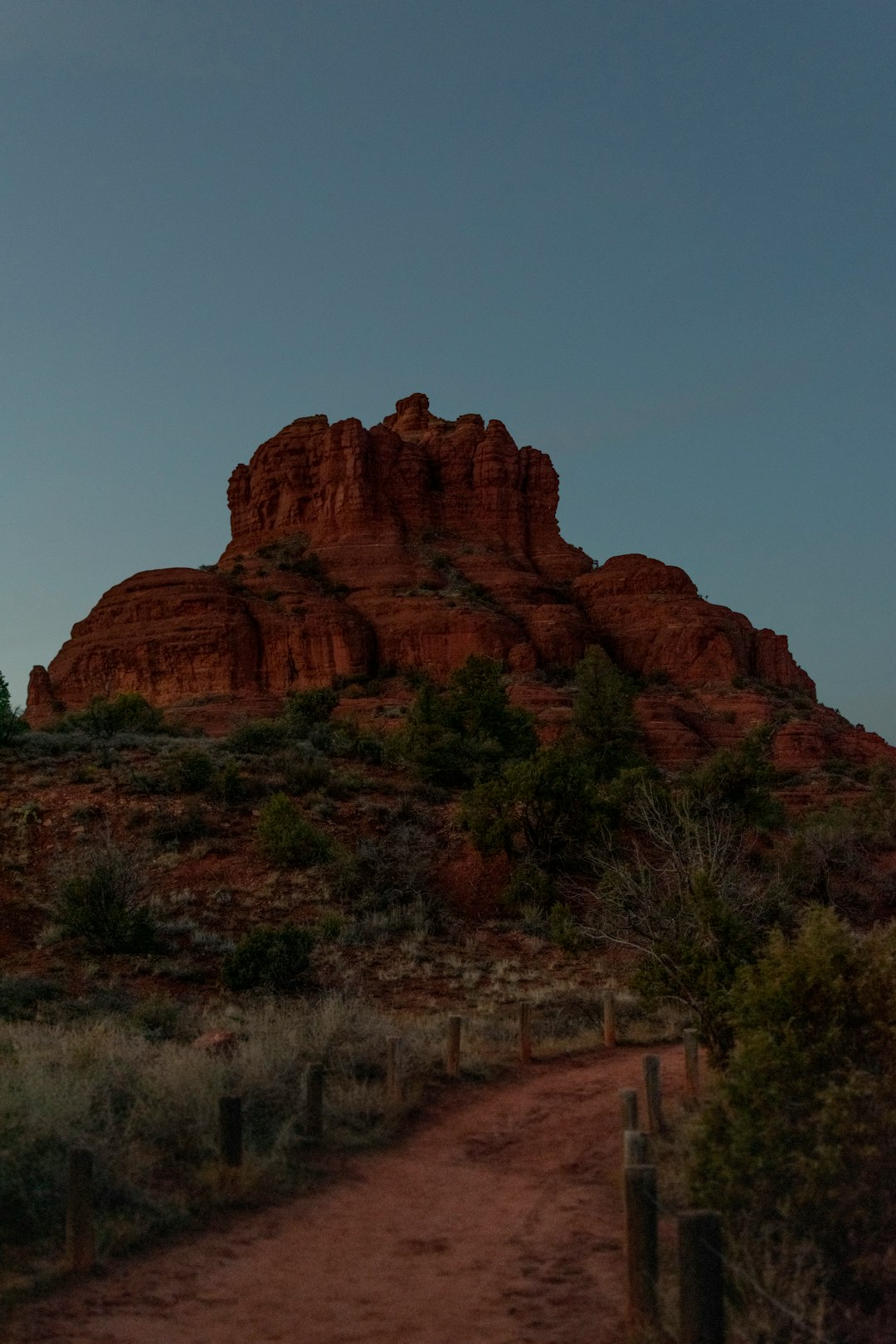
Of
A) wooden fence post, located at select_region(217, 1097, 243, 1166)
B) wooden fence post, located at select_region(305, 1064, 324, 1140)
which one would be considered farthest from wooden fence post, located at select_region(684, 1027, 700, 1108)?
→ wooden fence post, located at select_region(217, 1097, 243, 1166)

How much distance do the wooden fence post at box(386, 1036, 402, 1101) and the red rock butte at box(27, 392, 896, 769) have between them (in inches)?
1599

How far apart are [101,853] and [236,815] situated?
6.78m

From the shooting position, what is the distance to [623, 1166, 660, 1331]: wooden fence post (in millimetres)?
5594

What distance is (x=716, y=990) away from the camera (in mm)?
12062

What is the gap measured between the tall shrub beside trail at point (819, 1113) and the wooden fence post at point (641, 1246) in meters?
0.72

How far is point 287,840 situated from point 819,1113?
62.7ft

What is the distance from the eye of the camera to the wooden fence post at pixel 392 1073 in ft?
36.2

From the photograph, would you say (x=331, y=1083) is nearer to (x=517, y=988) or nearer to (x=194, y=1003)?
(x=194, y=1003)

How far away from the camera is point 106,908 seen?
19719 mm

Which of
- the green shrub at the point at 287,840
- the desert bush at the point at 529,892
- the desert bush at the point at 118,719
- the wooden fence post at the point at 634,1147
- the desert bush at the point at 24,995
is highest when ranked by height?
the desert bush at the point at 118,719

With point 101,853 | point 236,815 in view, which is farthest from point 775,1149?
point 236,815

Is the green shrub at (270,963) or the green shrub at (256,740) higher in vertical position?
the green shrub at (256,740)

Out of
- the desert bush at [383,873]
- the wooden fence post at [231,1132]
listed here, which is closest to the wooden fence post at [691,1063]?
the wooden fence post at [231,1132]

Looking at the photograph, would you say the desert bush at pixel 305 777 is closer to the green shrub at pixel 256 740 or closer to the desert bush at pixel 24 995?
the green shrub at pixel 256 740
